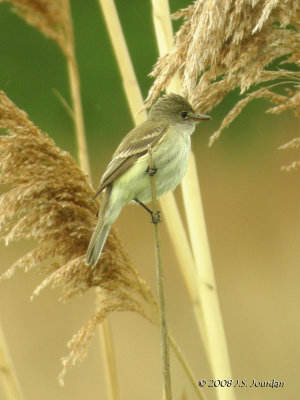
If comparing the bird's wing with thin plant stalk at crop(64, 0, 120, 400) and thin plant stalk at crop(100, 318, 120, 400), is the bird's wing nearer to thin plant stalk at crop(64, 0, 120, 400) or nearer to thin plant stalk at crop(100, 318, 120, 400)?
thin plant stalk at crop(64, 0, 120, 400)

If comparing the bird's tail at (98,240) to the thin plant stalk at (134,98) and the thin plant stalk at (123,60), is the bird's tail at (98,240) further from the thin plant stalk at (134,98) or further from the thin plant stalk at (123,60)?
the thin plant stalk at (123,60)

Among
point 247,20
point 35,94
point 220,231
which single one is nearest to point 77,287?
point 247,20

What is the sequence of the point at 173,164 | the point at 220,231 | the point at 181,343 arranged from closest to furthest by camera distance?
the point at 173,164, the point at 181,343, the point at 220,231

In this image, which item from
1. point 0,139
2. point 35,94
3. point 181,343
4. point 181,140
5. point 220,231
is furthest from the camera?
point 35,94

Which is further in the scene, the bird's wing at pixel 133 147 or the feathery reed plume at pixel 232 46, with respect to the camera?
the bird's wing at pixel 133 147

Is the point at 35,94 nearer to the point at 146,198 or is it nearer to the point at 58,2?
the point at 58,2

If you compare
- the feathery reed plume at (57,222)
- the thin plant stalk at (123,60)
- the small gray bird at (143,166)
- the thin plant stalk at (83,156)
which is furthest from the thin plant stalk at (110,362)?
the thin plant stalk at (123,60)
